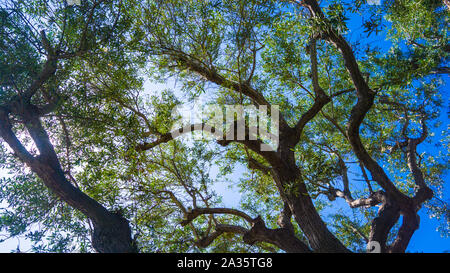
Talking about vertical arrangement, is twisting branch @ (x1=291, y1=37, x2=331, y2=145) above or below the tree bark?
above

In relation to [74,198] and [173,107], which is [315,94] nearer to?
[173,107]

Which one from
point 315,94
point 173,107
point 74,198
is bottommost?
point 74,198

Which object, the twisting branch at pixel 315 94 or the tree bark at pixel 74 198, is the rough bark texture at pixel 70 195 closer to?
the tree bark at pixel 74 198

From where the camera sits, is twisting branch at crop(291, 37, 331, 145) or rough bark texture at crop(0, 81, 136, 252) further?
twisting branch at crop(291, 37, 331, 145)

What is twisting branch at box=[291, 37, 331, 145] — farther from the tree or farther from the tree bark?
the tree bark

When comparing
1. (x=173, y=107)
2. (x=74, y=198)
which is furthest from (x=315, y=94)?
(x=74, y=198)

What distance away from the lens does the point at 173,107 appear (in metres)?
8.14

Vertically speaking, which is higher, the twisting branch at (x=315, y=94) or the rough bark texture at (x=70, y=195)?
the twisting branch at (x=315, y=94)

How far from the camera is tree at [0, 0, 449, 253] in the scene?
5266mm

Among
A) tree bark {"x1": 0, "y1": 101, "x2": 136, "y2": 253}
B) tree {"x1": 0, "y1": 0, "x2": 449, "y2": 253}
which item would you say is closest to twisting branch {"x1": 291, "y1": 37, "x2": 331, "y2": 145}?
tree {"x1": 0, "y1": 0, "x2": 449, "y2": 253}

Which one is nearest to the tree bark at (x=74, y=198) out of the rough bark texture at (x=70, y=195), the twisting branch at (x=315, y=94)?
the rough bark texture at (x=70, y=195)

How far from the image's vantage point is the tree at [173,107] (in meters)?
5.27
